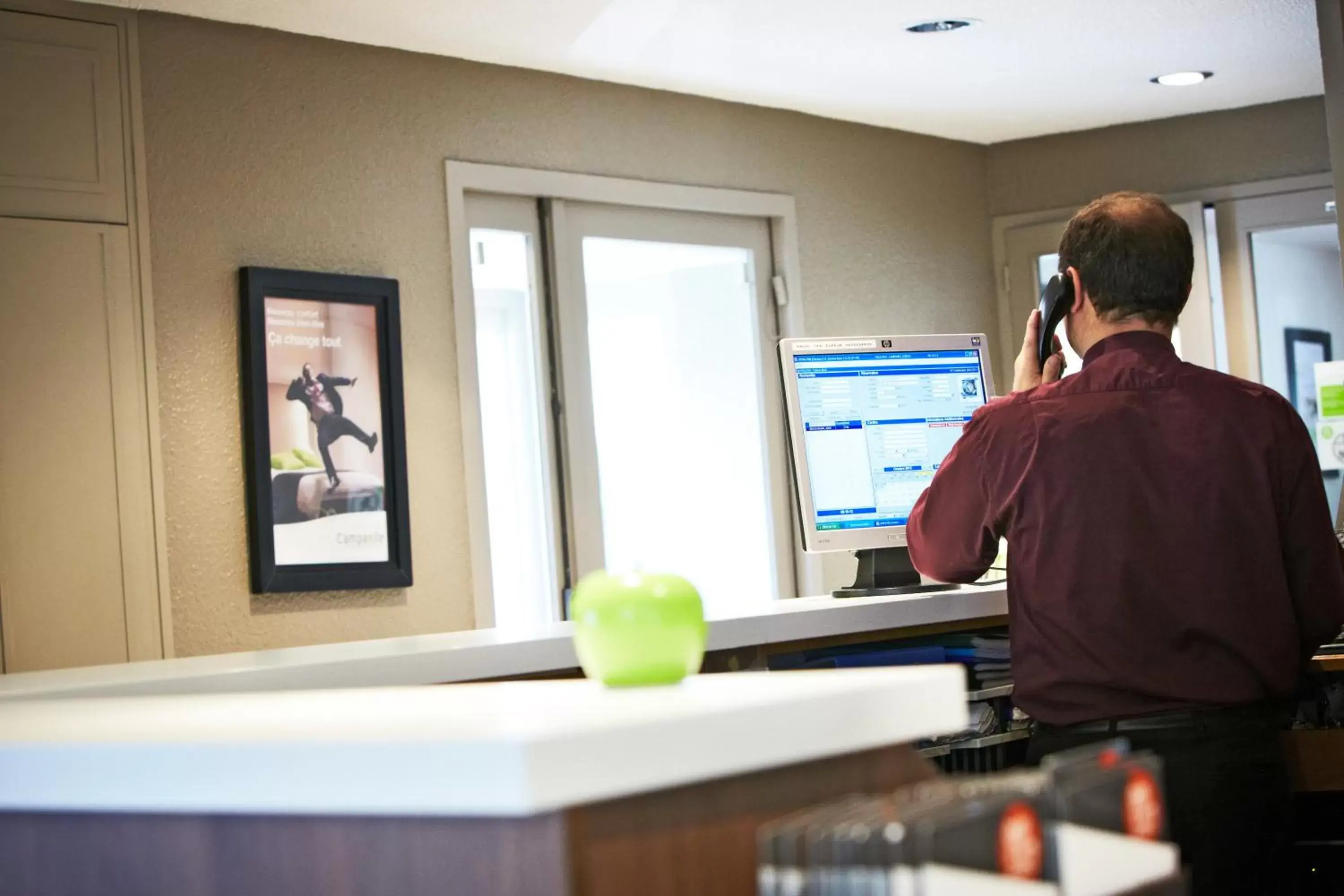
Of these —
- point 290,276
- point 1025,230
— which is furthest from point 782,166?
point 290,276

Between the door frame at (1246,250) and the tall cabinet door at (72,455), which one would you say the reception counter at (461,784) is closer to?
the tall cabinet door at (72,455)

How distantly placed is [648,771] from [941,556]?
1.41 metres

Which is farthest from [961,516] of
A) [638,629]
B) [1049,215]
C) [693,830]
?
[1049,215]

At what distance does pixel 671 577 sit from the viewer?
135 cm

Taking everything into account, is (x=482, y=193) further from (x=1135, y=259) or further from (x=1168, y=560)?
(x=1168, y=560)

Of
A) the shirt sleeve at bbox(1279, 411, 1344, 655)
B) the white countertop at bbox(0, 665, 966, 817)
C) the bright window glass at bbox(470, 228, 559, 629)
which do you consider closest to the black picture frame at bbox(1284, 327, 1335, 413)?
the bright window glass at bbox(470, 228, 559, 629)

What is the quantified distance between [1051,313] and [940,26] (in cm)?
230

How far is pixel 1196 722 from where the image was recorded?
217cm

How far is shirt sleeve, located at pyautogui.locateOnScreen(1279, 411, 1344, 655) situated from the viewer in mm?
2248

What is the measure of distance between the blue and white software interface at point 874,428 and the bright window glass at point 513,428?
6.21 ft

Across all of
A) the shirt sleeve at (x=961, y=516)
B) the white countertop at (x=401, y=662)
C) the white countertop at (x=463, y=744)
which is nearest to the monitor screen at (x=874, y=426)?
the white countertop at (x=401, y=662)

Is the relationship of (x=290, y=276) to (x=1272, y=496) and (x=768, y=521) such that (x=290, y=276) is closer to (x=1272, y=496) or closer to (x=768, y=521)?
(x=768, y=521)

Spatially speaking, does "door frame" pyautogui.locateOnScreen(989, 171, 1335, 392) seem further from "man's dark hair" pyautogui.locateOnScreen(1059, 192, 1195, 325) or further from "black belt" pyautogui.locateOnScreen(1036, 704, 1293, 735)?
"black belt" pyautogui.locateOnScreen(1036, 704, 1293, 735)

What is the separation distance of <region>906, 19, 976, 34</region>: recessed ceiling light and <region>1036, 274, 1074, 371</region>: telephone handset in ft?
7.04
